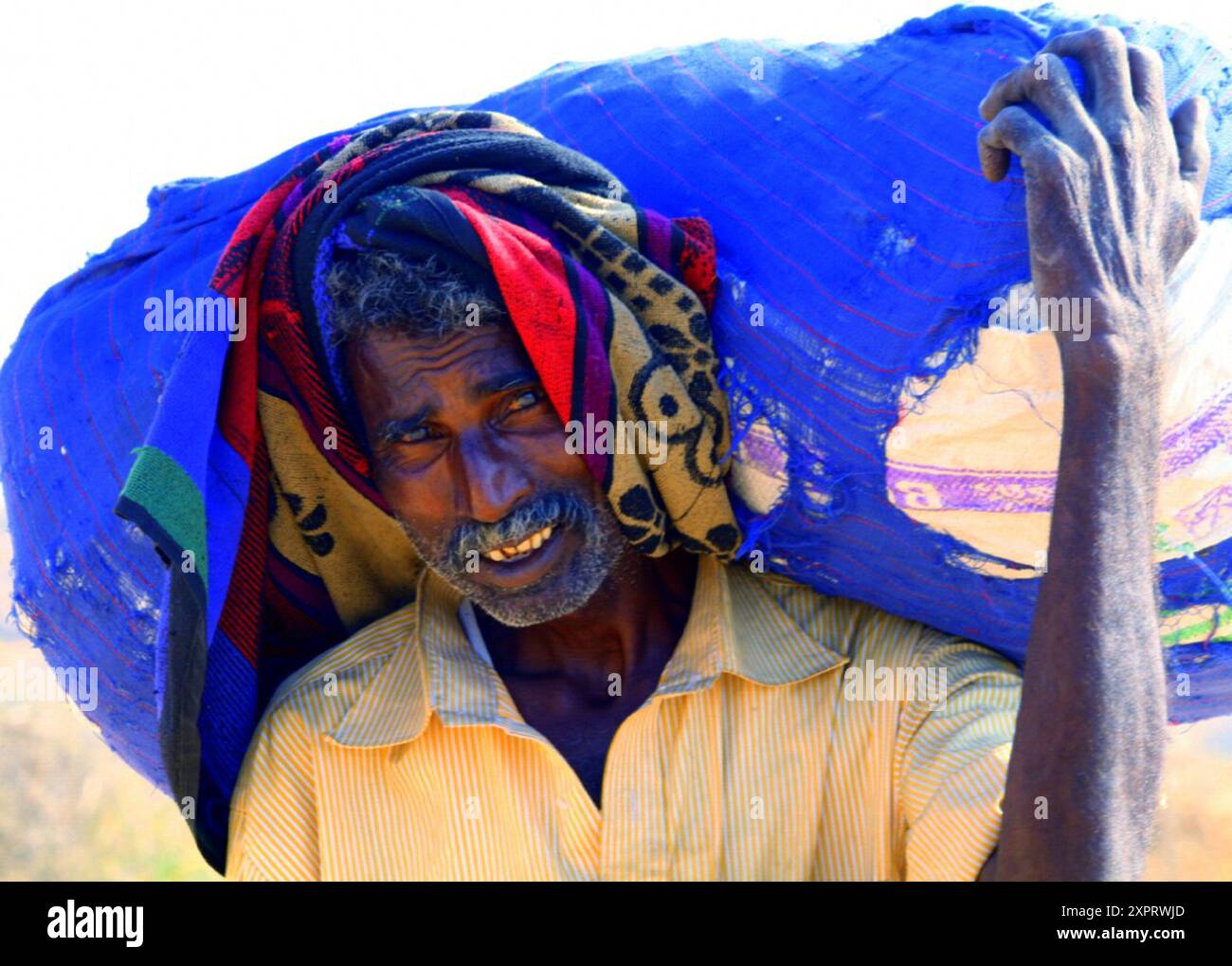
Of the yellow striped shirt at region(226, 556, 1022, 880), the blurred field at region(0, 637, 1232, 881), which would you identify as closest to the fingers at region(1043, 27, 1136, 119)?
the yellow striped shirt at region(226, 556, 1022, 880)

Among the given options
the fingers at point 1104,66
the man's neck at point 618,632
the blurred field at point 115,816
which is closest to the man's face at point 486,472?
the man's neck at point 618,632

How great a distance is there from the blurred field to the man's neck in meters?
4.42

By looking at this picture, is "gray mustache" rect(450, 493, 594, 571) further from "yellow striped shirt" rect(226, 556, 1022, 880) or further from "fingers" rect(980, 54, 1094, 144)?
"fingers" rect(980, 54, 1094, 144)

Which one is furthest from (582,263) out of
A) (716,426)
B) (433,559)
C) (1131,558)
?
(1131,558)

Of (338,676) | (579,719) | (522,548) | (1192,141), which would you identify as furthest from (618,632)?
(1192,141)

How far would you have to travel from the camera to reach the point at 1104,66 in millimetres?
2008

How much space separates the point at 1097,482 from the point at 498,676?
3.72ft

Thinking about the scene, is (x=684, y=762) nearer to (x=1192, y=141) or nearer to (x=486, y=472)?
(x=486, y=472)

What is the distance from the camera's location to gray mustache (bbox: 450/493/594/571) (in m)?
2.48
